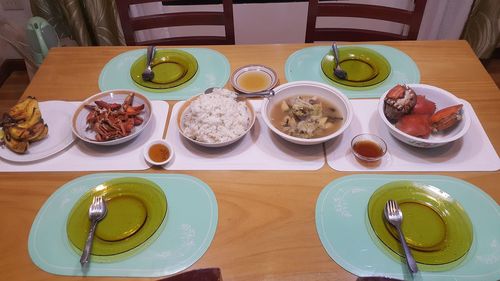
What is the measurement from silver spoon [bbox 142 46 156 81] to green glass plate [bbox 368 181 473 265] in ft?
3.14

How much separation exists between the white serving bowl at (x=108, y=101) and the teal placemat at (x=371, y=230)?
643 millimetres

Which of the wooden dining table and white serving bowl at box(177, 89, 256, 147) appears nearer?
the wooden dining table

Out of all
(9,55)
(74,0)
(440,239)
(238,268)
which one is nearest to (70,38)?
(74,0)

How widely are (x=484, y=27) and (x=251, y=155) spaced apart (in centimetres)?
246

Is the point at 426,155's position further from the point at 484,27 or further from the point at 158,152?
the point at 484,27

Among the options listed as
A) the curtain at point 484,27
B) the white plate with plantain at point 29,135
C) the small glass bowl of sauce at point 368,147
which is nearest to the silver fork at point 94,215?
the white plate with plantain at point 29,135

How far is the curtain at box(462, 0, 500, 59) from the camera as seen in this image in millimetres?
2637

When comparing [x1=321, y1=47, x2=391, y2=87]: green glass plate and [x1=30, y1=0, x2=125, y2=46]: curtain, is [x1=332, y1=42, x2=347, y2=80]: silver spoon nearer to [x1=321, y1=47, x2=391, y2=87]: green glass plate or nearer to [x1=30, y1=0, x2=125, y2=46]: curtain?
[x1=321, y1=47, x2=391, y2=87]: green glass plate

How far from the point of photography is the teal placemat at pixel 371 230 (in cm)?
90

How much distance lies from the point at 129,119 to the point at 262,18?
1956mm

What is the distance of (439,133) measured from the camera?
47.6 inches

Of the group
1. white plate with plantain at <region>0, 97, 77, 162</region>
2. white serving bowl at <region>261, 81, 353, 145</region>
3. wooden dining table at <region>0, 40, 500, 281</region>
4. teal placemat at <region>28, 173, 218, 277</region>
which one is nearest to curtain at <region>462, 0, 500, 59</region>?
wooden dining table at <region>0, 40, 500, 281</region>

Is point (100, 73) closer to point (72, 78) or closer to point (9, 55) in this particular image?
point (72, 78)

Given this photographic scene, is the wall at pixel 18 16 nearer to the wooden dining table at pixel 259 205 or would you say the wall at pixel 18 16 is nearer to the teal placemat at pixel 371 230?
the wooden dining table at pixel 259 205
